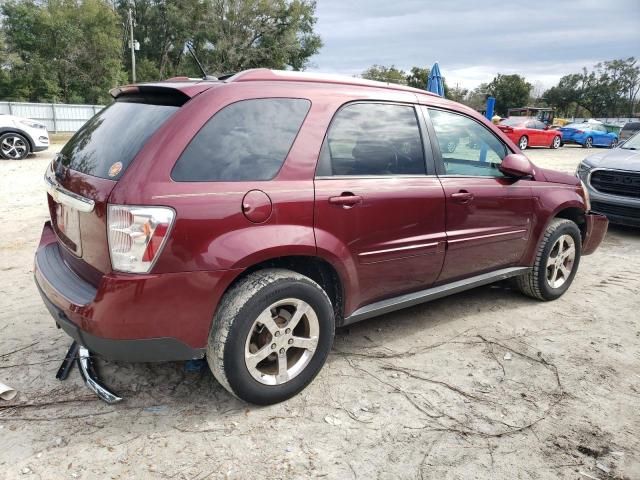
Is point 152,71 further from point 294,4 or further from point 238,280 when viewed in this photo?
point 238,280

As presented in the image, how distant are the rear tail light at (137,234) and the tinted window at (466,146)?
2.03m

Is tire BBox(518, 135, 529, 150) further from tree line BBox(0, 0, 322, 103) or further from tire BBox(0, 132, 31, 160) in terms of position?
tree line BBox(0, 0, 322, 103)

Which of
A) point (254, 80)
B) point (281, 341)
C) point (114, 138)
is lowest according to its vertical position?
point (281, 341)

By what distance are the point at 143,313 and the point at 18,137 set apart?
12.4 m

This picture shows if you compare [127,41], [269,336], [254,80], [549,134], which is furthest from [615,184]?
[127,41]

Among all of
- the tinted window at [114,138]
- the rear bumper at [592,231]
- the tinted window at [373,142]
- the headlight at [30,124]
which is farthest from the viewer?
the headlight at [30,124]

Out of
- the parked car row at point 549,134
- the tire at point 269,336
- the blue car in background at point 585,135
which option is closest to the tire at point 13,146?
the tire at point 269,336

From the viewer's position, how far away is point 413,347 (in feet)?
11.5

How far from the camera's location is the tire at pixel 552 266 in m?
4.19

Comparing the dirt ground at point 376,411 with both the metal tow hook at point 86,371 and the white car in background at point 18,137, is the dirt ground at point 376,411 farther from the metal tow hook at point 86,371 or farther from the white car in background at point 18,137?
the white car in background at point 18,137

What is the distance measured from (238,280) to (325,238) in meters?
0.53

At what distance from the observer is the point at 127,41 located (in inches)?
1816

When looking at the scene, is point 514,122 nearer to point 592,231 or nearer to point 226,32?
point 592,231

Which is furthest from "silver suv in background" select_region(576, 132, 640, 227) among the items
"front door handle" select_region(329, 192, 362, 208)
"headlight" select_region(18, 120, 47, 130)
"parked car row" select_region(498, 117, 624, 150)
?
"parked car row" select_region(498, 117, 624, 150)
